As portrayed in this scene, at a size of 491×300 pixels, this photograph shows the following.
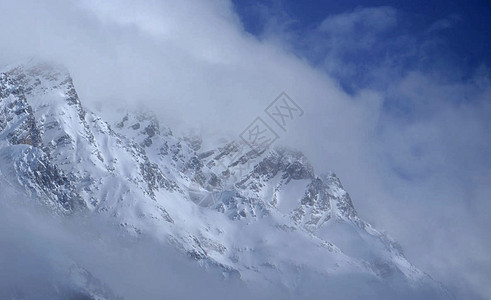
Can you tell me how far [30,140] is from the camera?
192 metres

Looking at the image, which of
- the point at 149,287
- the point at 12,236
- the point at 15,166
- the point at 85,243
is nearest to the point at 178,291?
the point at 149,287

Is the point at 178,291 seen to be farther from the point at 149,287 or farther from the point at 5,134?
the point at 5,134

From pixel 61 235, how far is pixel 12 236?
153 ft

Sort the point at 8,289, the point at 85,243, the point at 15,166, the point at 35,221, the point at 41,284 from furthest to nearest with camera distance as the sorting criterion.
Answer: the point at 85,243
the point at 15,166
the point at 35,221
the point at 41,284
the point at 8,289

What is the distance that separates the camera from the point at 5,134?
184125 mm

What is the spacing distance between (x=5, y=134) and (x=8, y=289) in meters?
93.0

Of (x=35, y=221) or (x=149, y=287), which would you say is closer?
(x=35, y=221)

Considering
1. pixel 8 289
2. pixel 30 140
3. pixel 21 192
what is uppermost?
pixel 30 140

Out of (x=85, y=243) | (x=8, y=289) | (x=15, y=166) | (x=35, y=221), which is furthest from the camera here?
(x=85, y=243)

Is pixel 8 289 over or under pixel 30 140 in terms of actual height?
under

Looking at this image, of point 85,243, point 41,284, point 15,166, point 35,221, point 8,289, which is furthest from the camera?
point 85,243

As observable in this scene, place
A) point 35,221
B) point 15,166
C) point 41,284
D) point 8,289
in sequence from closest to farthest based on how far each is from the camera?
point 8,289
point 41,284
point 35,221
point 15,166

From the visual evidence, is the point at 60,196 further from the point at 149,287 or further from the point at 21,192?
the point at 149,287

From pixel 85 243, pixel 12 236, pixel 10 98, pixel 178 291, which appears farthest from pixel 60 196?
pixel 12 236
